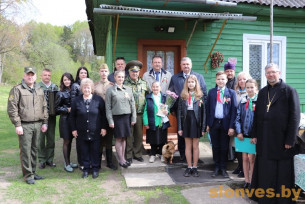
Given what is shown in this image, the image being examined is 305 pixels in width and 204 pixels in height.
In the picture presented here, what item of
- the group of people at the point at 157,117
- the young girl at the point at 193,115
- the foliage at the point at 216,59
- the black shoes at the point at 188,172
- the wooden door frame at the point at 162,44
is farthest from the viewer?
the foliage at the point at 216,59

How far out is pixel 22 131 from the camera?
14.1 feet

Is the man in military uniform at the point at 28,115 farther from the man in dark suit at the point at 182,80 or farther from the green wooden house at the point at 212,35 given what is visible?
the man in dark suit at the point at 182,80

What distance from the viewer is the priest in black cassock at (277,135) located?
3365mm

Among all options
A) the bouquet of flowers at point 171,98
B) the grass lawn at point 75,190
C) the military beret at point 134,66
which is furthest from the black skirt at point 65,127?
the bouquet of flowers at point 171,98

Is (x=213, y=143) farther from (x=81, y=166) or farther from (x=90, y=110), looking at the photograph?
(x=81, y=166)

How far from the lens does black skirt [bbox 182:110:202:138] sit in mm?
4520

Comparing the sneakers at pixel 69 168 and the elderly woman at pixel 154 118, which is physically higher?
the elderly woman at pixel 154 118

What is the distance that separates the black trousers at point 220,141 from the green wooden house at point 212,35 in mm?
2398

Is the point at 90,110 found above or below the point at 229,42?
below

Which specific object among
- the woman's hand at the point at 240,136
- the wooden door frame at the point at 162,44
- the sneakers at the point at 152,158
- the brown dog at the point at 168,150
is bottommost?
the sneakers at the point at 152,158

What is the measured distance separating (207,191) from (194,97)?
1.52 metres

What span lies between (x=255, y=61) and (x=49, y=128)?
561 cm

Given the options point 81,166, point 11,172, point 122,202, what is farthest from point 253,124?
point 11,172

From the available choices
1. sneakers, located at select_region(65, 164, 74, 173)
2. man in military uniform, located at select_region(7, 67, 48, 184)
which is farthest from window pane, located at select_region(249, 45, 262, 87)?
man in military uniform, located at select_region(7, 67, 48, 184)
